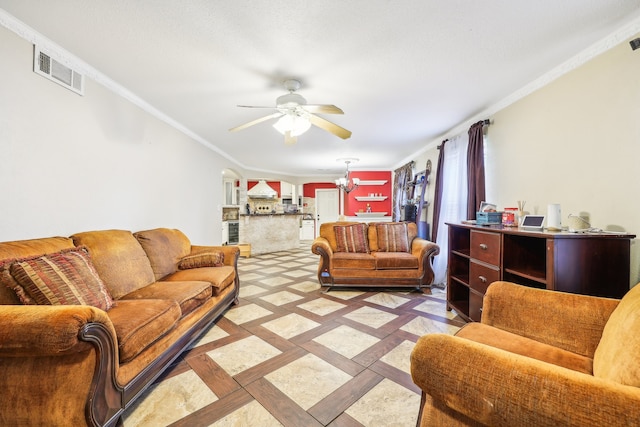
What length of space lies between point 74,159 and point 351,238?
3172 millimetres

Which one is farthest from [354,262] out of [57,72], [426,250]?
[57,72]

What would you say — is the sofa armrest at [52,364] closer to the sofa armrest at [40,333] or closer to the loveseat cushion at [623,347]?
the sofa armrest at [40,333]

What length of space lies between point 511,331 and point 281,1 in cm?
228

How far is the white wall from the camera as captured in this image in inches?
68.6

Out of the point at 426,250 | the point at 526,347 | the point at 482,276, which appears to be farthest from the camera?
the point at 426,250

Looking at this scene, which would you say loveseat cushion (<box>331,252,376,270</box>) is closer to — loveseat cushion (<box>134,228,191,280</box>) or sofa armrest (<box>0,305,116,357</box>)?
loveseat cushion (<box>134,228,191,280</box>)

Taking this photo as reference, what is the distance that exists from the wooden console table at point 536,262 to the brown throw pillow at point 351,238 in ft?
4.16

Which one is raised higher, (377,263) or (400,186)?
(400,186)

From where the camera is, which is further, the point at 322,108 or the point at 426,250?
A: the point at 426,250

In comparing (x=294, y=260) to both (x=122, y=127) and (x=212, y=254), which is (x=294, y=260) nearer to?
(x=212, y=254)

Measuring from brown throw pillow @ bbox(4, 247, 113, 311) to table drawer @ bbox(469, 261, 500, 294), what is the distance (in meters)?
2.80

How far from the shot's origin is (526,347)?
1144 millimetres

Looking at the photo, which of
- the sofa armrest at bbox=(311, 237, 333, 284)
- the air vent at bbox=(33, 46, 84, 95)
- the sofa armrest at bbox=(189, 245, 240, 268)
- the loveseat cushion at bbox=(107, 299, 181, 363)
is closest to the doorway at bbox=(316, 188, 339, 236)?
the sofa armrest at bbox=(311, 237, 333, 284)

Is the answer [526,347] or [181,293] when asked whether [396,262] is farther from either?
[181,293]
